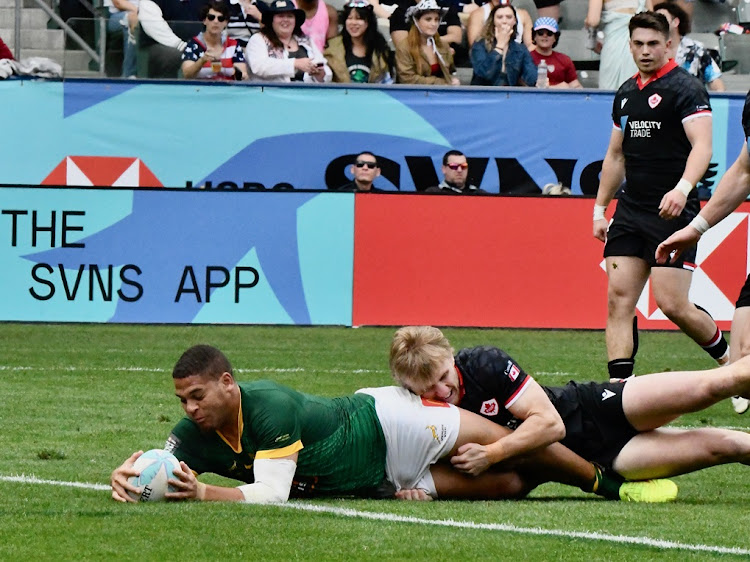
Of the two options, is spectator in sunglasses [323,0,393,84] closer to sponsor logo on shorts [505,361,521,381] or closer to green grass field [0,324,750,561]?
green grass field [0,324,750,561]

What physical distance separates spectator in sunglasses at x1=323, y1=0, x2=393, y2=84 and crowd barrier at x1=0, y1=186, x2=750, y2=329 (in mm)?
2554

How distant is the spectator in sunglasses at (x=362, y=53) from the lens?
1814 cm

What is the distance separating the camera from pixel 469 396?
686 cm

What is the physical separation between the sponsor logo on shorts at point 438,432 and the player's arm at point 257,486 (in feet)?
2.06

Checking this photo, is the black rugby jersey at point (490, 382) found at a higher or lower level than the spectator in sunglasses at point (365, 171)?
higher

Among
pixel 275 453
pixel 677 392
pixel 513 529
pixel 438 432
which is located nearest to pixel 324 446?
pixel 275 453

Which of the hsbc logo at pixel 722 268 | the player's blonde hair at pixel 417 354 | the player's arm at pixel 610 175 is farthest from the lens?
the hsbc logo at pixel 722 268

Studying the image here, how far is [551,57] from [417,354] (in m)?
12.5

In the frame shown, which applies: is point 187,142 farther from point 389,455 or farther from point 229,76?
point 389,455

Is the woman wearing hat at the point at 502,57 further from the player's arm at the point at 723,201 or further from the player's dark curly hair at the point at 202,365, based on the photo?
the player's dark curly hair at the point at 202,365

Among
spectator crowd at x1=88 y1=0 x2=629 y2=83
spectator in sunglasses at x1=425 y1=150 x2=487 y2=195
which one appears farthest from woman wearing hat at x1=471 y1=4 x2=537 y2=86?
spectator in sunglasses at x1=425 y1=150 x2=487 y2=195

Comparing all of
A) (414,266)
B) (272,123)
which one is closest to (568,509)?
(414,266)

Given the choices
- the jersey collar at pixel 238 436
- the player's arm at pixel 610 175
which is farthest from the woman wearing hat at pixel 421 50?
the jersey collar at pixel 238 436

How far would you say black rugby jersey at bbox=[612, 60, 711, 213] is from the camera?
9.62 metres
